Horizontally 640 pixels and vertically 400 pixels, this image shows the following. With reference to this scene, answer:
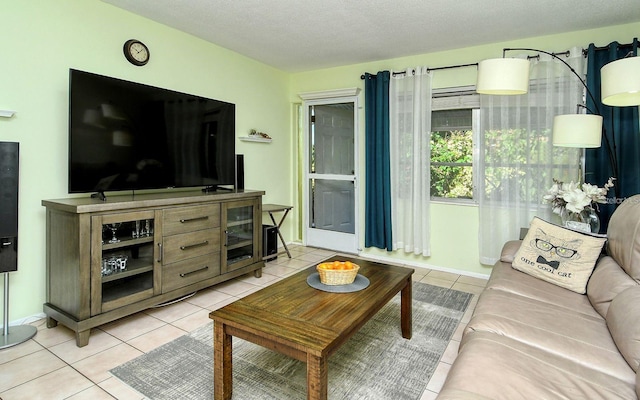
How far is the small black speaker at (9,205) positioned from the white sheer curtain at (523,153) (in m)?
3.83

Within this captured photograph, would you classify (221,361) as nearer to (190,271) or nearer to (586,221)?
(190,271)

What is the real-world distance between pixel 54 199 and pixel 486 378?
9.61 ft

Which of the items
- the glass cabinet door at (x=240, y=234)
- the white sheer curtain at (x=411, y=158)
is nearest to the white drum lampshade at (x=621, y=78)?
the white sheer curtain at (x=411, y=158)

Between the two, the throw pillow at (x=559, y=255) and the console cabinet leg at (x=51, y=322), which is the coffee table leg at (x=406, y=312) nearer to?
the throw pillow at (x=559, y=255)

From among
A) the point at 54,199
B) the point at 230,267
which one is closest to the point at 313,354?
the point at 230,267

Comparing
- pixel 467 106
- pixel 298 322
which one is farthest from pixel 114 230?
pixel 467 106

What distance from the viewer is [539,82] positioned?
3408 mm

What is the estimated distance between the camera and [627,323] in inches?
59.5

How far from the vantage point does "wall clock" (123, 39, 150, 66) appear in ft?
9.94

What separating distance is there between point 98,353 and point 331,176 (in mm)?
3310

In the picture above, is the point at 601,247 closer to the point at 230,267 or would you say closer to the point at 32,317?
the point at 230,267

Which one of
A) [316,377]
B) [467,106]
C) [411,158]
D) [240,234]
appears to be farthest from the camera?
[411,158]

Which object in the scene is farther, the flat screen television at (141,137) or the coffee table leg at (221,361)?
the flat screen television at (141,137)

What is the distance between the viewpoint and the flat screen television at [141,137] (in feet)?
8.13
